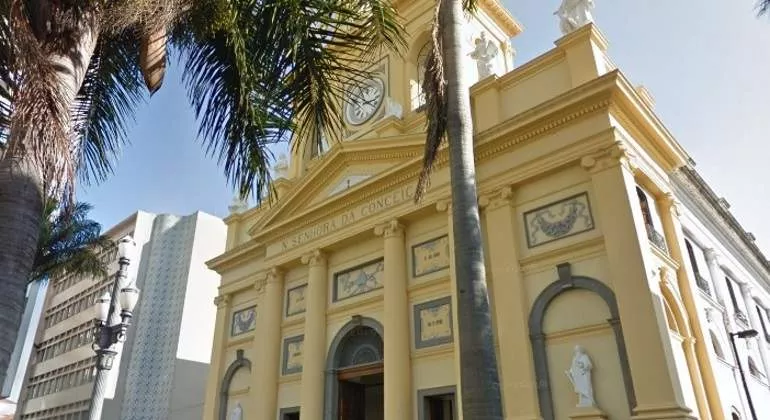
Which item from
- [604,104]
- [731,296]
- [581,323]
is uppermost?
[604,104]

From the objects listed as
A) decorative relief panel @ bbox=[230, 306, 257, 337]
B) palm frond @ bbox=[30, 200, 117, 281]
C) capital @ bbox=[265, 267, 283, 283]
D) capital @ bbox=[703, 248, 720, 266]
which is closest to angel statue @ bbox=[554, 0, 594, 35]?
capital @ bbox=[703, 248, 720, 266]

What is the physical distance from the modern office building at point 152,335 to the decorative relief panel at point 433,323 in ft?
60.3

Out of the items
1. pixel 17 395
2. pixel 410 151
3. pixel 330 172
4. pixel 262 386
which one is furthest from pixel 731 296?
pixel 17 395

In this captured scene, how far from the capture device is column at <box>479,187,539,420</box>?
38.1ft

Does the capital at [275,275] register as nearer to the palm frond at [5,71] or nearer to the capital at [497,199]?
the capital at [497,199]

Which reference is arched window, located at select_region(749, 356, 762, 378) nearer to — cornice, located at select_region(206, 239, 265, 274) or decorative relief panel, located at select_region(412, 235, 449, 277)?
decorative relief panel, located at select_region(412, 235, 449, 277)

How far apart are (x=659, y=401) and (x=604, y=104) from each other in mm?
6188

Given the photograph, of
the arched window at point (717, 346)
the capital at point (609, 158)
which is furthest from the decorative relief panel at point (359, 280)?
the arched window at point (717, 346)

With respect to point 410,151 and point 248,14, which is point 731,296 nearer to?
point 410,151

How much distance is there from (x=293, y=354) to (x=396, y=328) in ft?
15.2

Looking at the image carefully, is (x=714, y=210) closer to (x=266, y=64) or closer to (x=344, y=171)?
(x=344, y=171)

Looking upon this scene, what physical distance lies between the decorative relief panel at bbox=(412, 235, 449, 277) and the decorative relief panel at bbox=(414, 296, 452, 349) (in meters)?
0.86

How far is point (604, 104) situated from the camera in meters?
12.5

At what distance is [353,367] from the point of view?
51.5 ft
